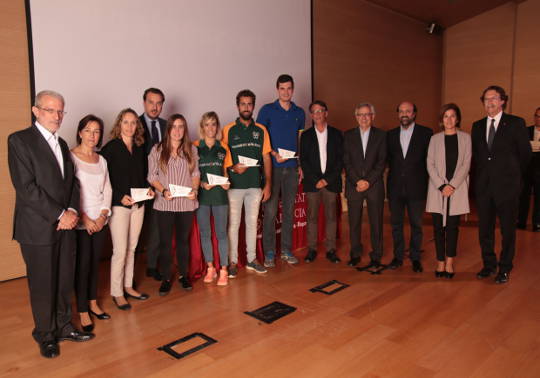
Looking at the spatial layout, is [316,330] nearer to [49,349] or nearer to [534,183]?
[49,349]

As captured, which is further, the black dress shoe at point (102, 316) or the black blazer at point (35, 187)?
the black dress shoe at point (102, 316)

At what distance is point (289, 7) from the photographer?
6086 mm

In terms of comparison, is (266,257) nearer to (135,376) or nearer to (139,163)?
(139,163)

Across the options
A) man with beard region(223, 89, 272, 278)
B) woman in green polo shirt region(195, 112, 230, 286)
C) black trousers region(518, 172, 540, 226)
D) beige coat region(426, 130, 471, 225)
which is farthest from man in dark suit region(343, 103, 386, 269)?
black trousers region(518, 172, 540, 226)

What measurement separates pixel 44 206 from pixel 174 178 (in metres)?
1.12

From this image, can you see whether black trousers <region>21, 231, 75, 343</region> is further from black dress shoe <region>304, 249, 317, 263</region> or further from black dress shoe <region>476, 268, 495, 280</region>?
black dress shoe <region>476, 268, 495, 280</region>

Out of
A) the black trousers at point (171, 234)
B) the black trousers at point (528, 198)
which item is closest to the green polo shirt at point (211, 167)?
the black trousers at point (171, 234)

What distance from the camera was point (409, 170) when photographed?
12.9ft

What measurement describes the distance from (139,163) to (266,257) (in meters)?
1.70

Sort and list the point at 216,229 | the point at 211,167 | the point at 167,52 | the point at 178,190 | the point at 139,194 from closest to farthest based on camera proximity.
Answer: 1. the point at 139,194
2. the point at 178,190
3. the point at 211,167
4. the point at 216,229
5. the point at 167,52

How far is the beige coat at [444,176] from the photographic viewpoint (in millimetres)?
3684

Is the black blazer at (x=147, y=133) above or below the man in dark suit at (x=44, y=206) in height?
above

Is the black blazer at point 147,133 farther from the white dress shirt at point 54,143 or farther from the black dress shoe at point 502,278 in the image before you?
the black dress shoe at point 502,278

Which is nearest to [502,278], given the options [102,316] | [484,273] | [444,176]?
[484,273]
